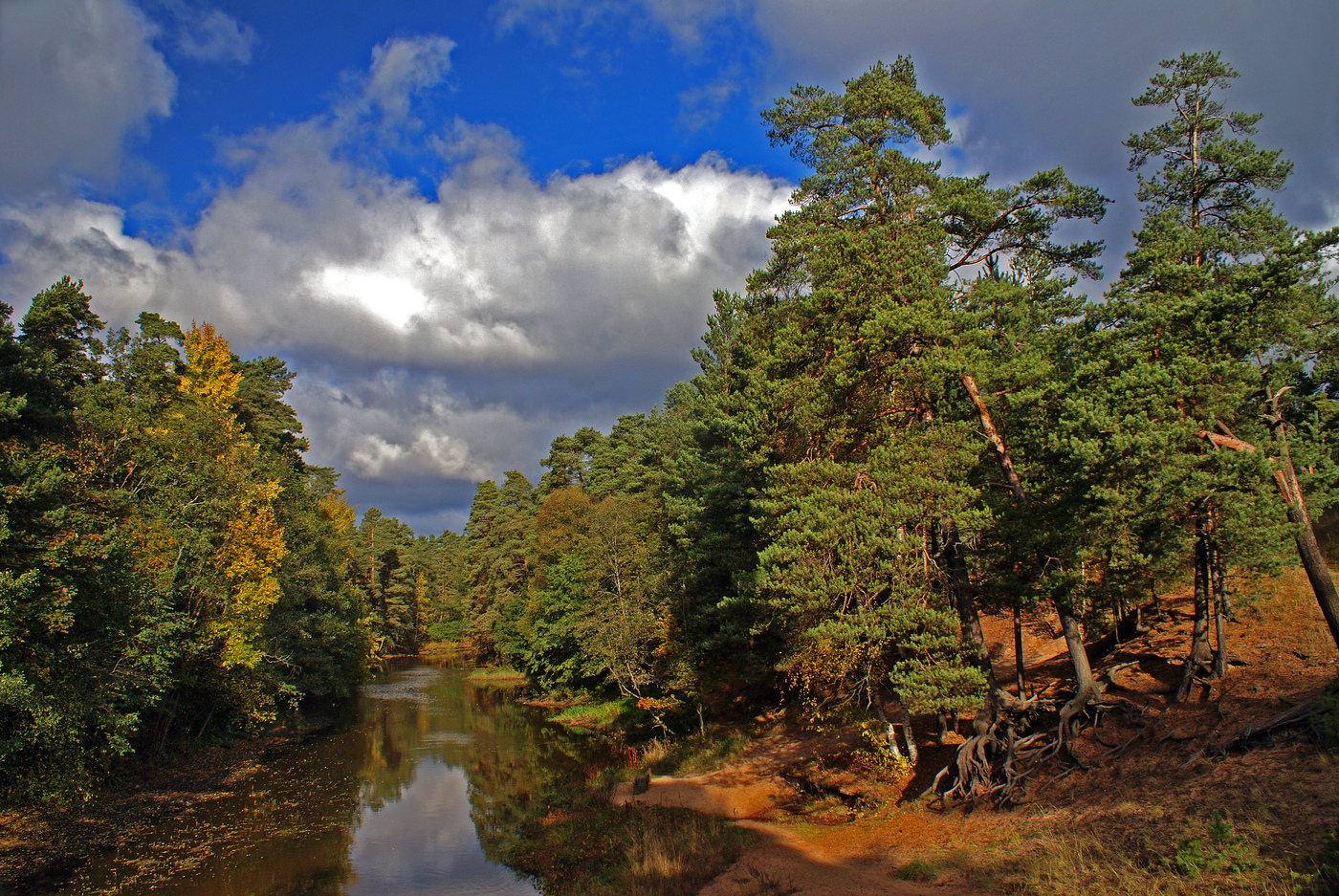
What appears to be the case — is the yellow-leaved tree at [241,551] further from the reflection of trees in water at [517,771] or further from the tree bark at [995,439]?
the tree bark at [995,439]

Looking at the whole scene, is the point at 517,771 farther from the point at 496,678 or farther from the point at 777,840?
the point at 496,678

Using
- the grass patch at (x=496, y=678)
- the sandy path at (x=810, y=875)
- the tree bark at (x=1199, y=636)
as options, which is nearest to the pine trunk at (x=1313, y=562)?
the tree bark at (x=1199, y=636)

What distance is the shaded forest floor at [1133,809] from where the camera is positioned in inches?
412

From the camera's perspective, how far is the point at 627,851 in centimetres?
1852

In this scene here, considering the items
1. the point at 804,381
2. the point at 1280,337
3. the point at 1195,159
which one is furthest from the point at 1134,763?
the point at 1195,159

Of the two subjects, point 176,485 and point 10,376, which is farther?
point 176,485

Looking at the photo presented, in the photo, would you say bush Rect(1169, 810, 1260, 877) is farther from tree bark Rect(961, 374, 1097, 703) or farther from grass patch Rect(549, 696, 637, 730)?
grass patch Rect(549, 696, 637, 730)

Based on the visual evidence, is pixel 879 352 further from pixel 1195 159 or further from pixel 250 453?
pixel 250 453

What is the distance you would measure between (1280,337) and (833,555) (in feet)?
35.7

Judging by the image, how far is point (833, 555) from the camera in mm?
17312

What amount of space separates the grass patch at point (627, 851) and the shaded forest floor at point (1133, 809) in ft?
2.98

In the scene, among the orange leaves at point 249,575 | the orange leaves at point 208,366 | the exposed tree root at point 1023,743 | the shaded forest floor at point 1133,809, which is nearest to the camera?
the shaded forest floor at point 1133,809

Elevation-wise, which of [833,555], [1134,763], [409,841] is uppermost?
[833,555]

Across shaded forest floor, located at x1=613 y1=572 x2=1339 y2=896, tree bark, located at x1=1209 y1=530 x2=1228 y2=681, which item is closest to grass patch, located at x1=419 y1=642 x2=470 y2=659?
shaded forest floor, located at x1=613 y1=572 x2=1339 y2=896
